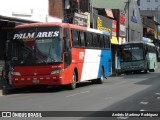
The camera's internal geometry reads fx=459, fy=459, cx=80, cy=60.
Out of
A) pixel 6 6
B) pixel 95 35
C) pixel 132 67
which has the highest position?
pixel 6 6

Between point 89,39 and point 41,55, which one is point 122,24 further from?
point 41,55

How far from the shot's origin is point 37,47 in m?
20.8

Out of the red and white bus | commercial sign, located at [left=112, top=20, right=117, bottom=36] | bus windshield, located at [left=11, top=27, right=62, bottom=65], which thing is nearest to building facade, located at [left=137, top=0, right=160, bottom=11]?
commercial sign, located at [left=112, top=20, right=117, bottom=36]

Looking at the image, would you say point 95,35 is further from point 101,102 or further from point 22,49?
point 101,102

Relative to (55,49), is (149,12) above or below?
above

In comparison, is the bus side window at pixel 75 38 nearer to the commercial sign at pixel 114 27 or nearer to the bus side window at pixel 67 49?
the bus side window at pixel 67 49

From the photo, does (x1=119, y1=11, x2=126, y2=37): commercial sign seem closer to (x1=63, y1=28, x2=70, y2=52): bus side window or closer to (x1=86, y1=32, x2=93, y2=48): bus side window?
(x1=86, y1=32, x2=93, y2=48): bus side window

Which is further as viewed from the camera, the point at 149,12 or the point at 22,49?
the point at 149,12

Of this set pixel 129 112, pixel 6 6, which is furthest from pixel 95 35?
pixel 129 112

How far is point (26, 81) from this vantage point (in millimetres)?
20812

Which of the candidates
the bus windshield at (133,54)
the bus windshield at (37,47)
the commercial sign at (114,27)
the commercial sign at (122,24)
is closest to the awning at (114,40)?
the commercial sign at (114,27)

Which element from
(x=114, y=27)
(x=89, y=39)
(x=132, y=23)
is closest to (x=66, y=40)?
(x=89, y=39)

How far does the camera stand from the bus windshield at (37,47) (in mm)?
20719

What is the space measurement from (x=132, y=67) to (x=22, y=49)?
23.2 meters
